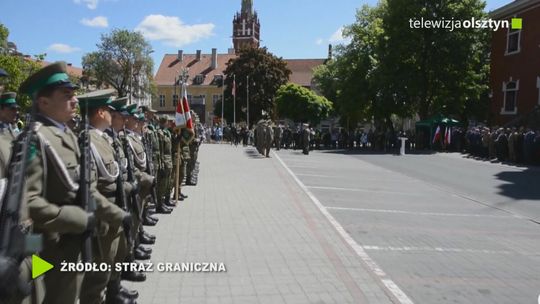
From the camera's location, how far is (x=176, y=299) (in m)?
5.07

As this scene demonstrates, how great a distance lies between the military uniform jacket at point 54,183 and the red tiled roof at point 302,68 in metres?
104

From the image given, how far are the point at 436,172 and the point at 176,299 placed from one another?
1667 centimetres

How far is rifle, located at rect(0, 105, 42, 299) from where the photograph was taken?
7.82 feet

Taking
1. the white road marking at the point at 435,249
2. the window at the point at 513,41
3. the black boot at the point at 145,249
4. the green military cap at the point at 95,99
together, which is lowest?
the white road marking at the point at 435,249

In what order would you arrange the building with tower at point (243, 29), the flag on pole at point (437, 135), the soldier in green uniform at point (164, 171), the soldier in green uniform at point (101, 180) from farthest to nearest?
the building with tower at point (243, 29), the flag on pole at point (437, 135), the soldier in green uniform at point (164, 171), the soldier in green uniform at point (101, 180)

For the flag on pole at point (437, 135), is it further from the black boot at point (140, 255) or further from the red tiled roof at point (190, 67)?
the red tiled roof at point (190, 67)

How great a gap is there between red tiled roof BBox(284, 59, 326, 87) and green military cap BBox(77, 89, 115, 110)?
10284 centimetres

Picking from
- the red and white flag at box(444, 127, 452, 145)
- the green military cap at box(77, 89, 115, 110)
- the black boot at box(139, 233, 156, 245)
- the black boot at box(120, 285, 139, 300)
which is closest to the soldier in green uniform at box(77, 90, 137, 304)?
the green military cap at box(77, 89, 115, 110)

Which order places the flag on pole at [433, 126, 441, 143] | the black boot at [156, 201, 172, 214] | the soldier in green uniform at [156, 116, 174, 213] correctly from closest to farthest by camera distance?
the soldier in green uniform at [156, 116, 174, 213] → the black boot at [156, 201, 172, 214] → the flag on pole at [433, 126, 441, 143]

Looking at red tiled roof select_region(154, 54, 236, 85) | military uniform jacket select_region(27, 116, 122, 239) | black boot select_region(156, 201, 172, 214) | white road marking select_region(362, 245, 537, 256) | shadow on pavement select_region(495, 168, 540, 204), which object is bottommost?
shadow on pavement select_region(495, 168, 540, 204)

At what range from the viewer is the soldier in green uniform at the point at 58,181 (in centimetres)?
288

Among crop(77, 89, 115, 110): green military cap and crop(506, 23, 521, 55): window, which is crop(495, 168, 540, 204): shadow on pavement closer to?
crop(77, 89, 115, 110): green military cap

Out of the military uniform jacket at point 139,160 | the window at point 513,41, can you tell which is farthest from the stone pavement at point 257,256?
the window at point 513,41

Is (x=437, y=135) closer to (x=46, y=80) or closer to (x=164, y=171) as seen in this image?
(x=164, y=171)
